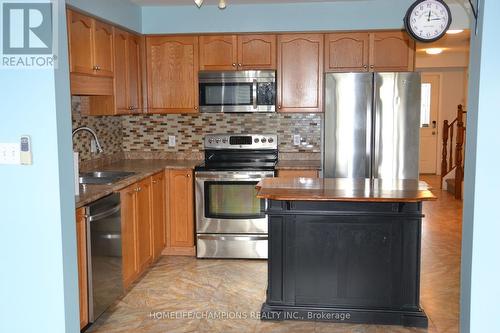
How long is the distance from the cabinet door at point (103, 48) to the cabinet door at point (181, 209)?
1210 mm

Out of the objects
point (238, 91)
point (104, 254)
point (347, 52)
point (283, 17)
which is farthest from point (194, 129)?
point (104, 254)

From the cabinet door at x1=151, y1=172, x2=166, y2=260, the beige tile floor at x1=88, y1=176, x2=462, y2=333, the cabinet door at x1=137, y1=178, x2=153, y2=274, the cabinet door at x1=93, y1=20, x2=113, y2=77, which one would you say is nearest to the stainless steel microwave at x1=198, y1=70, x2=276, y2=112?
the cabinet door at x1=151, y1=172, x2=166, y2=260

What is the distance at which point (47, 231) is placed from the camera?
2.61 meters

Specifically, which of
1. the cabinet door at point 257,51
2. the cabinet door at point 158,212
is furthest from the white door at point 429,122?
the cabinet door at point 158,212

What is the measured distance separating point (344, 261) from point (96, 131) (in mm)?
2795

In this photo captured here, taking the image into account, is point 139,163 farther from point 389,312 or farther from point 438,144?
point 438,144

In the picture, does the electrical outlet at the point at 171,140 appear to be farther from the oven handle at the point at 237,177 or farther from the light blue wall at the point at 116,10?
the light blue wall at the point at 116,10

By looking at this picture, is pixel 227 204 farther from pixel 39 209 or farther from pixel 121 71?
pixel 39 209

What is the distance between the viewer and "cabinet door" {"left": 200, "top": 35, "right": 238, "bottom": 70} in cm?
516

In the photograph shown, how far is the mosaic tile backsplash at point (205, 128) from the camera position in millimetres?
5566

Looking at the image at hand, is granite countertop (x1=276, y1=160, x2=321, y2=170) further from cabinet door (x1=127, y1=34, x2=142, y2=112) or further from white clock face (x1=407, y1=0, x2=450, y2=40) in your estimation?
white clock face (x1=407, y1=0, x2=450, y2=40)

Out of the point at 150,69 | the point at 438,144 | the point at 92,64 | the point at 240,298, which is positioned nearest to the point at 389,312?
the point at 240,298

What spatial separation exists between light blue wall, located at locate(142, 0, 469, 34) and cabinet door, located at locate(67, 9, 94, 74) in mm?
1225

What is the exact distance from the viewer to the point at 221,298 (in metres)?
4.03
